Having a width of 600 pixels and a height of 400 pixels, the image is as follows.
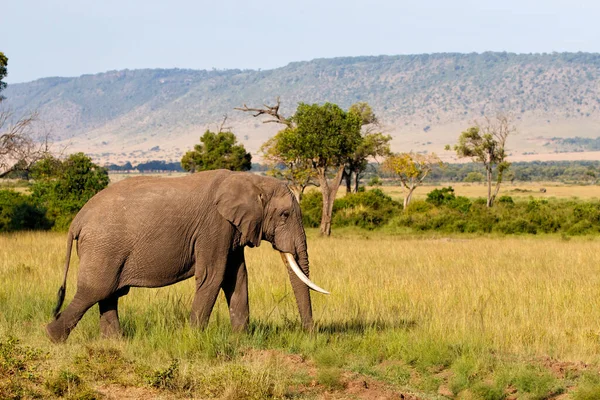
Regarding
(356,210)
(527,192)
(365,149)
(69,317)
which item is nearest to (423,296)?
(69,317)

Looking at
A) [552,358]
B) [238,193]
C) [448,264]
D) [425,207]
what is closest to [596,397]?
[552,358]

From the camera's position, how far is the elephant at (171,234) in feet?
29.6

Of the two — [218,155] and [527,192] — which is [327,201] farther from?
[527,192]


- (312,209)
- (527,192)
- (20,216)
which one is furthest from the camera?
(527,192)

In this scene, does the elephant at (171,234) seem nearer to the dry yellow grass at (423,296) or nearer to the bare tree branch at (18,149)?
the dry yellow grass at (423,296)

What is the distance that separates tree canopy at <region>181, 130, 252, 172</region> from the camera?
2163 inches

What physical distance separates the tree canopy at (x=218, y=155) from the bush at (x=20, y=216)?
22366mm

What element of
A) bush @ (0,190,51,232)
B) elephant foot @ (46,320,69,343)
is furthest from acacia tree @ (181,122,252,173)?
elephant foot @ (46,320,69,343)

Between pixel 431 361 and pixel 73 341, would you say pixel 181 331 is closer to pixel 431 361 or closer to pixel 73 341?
pixel 73 341

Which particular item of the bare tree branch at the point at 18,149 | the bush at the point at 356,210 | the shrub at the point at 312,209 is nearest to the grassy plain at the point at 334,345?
the bare tree branch at the point at 18,149

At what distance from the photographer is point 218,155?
55125 mm

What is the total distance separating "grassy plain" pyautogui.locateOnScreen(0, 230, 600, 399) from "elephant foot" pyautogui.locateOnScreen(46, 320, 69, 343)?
9cm

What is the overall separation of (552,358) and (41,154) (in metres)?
22.7

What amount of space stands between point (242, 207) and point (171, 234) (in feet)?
2.51
